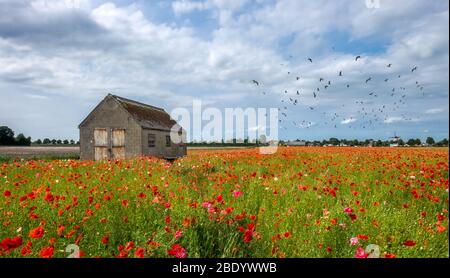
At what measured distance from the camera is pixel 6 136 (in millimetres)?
62906

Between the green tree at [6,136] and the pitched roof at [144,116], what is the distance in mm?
47429

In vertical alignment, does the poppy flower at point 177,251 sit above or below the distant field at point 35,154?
above

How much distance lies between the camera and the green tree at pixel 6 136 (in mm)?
62156

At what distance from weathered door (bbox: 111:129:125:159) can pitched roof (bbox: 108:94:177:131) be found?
1.45m

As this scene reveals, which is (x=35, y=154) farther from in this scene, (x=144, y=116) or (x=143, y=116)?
(x=143, y=116)

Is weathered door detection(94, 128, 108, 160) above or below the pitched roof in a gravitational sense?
below

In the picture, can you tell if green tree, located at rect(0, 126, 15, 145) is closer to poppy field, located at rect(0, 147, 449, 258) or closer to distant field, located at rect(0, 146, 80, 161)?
distant field, located at rect(0, 146, 80, 161)

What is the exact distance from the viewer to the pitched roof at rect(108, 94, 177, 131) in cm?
2266

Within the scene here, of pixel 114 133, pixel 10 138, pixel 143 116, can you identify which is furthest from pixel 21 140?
pixel 114 133

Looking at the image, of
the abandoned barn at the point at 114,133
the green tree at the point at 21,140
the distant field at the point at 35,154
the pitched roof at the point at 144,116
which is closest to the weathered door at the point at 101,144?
the abandoned barn at the point at 114,133

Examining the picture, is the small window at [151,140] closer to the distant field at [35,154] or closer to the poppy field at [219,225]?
the distant field at [35,154]

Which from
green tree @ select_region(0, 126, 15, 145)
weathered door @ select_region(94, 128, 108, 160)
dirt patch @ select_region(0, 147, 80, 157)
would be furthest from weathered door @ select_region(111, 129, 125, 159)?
green tree @ select_region(0, 126, 15, 145)
